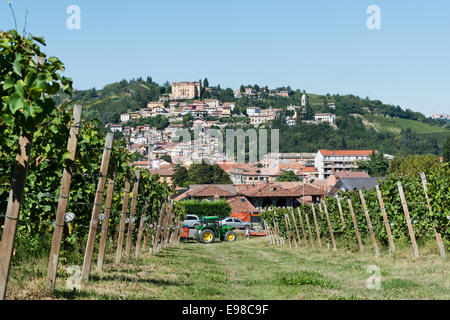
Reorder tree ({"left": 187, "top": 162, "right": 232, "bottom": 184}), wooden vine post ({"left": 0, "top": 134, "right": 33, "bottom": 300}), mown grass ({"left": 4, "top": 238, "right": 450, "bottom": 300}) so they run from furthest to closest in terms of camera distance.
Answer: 1. tree ({"left": 187, "top": 162, "right": 232, "bottom": 184})
2. mown grass ({"left": 4, "top": 238, "right": 450, "bottom": 300})
3. wooden vine post ({"left": 0, "top": 134, "right": 33, "bottom": 300})

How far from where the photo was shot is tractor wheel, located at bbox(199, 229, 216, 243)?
40.3m

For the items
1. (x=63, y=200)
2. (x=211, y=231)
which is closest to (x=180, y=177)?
(x=211, y=231)

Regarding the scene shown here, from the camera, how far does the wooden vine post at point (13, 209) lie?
5.57 meters

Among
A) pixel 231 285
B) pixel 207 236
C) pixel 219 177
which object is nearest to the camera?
pixel 231 285

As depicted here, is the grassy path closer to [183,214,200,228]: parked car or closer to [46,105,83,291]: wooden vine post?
[46,105,83,291]: wooden vine post

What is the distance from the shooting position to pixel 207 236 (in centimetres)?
4059

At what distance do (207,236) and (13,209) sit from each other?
3532 centimetres

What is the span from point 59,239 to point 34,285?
0.75 meters

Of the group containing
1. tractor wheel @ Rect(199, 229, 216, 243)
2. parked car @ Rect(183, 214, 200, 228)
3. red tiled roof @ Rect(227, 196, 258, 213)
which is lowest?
tractor wheel @ Rect(199, 229, 216, 243)

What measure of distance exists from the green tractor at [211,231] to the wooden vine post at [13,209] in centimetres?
3467

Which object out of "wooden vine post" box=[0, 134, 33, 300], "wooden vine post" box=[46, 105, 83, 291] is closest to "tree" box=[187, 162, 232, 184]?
"wooden vine post" box=[46, 105, 83, 291]

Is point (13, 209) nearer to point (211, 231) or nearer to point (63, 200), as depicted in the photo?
point (63, 200)

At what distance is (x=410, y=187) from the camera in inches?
655
